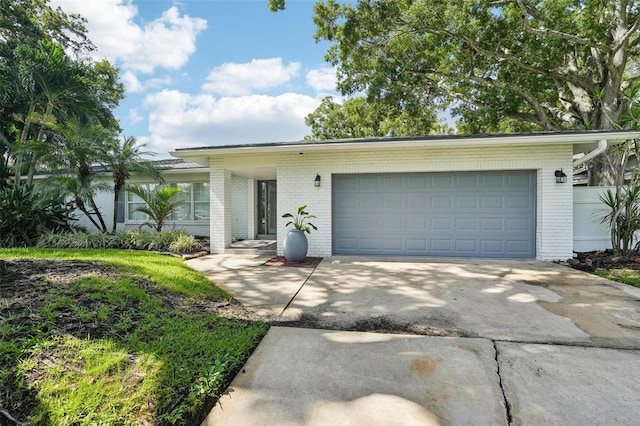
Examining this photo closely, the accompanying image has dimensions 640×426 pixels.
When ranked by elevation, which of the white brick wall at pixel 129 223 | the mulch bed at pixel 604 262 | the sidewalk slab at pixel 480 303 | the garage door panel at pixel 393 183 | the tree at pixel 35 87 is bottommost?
the sidewalk slab at pixel 480 303

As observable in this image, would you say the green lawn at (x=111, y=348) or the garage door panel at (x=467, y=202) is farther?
the garage door panel at (x=467, y=202)

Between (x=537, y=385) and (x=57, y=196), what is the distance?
1116 centimetres

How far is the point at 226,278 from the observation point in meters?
5.69

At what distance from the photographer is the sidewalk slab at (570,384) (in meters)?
1.96

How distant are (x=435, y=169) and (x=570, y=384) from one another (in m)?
6.07

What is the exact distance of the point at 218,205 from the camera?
8.72 meters

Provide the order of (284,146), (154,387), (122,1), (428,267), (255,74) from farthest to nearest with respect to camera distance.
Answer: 1. (255,74)
2. (122,1)
3. (284,146)
4. (428,267)
5. (154,387)

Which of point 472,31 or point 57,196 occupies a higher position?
point 472,31

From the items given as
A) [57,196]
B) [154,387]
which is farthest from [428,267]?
[57,196]

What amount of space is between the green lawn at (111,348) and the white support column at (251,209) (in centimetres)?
714

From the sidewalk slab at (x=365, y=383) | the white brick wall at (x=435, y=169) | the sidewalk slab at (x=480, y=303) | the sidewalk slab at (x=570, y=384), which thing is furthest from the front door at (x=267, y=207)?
the sidewalk slab at (x=570, y=384)

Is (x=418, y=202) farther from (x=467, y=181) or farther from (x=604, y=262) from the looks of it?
(x=604, y=262)

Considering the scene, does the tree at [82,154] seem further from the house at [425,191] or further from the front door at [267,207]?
the front door at [267,207]

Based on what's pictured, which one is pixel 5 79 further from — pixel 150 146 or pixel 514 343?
pixel 514 343
